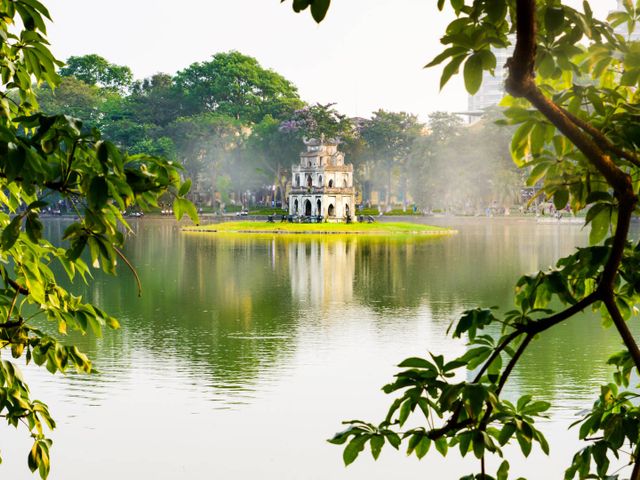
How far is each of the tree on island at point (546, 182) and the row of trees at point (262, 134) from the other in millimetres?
61135

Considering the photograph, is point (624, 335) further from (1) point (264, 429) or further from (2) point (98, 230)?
(1) point (264, 429)

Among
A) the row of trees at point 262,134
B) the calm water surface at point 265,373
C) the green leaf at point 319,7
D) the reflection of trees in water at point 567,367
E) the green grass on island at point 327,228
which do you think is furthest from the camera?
the row of trees at point 262,134

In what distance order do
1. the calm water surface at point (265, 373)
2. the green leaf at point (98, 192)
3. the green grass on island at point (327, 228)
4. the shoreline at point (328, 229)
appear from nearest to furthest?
the green leaf at point (98, 192)
the calm water surface at point (265, 373)
the shoreline at point (328, 229)
the green grass on island at point (327, 228)

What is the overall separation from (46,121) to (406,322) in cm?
1390

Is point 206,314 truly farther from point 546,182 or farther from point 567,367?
point 546,182

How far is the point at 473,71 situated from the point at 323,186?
5223 cm

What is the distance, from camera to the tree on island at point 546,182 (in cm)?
186

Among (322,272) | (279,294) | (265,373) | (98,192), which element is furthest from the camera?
(322,272)

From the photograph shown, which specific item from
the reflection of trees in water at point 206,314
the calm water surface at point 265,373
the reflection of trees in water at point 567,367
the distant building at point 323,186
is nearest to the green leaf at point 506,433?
the calm water surface at point 265,373

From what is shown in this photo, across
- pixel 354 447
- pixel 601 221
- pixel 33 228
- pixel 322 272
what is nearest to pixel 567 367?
pixel 601 221

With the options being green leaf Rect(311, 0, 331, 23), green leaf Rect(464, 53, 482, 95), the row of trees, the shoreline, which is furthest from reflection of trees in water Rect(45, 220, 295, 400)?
the row of trees

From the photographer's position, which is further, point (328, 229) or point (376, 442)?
point (328, 229)

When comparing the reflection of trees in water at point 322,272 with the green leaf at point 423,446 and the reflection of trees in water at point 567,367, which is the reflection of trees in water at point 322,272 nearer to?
the reflection of trees in water at point 567,367

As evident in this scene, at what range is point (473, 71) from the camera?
6.13 feet
